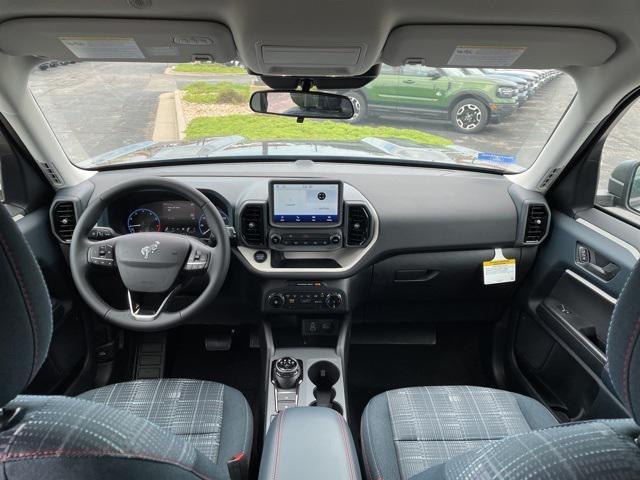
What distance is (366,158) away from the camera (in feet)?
9.29

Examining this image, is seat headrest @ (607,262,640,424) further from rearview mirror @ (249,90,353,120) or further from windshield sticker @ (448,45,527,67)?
rearview mirror @ (249,90,353,120)

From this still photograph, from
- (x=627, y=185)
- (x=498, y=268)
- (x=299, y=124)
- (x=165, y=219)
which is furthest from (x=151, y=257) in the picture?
Result: (x=627, y=185)

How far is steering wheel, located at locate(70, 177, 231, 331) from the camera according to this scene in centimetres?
193

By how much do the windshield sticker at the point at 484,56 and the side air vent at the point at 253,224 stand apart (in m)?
1.09

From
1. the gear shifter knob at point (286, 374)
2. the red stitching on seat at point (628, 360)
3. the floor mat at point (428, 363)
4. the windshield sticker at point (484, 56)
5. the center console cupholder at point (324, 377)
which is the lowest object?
the floor mat at point (428, 363)

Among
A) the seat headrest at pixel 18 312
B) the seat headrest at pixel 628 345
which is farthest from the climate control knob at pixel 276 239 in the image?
the seat headrest at pixel 628 345

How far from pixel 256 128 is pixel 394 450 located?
180cm

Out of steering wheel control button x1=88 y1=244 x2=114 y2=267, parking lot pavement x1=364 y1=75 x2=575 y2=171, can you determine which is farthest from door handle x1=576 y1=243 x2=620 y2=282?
steering wheel control button x1=88 y1=244 x2=114 y2=267

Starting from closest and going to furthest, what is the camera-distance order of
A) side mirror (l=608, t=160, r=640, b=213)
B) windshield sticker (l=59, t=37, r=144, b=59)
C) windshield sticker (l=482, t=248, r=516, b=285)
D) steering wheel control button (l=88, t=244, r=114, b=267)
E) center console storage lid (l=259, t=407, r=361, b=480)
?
1. center console storage lid (l=259, t=407, r=361, b=480)
2. windshield sticker (l=59, t=37, r=144, b=59)
3. steering wheel control button (l=88, t=244, r=114, b=267)
4. side mirror (l=608, t=160, r=640, b=213)
5. windshield sticker (l=482, t=248, r=516, b=285)

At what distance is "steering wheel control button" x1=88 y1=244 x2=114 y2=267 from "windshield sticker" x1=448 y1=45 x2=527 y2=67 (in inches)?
59.3

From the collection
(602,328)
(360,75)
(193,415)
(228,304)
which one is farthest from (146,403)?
(602,328)

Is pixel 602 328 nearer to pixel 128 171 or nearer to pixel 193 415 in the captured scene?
pixel 193 415

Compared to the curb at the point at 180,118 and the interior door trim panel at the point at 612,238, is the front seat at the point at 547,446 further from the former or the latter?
the curb at the point at 180,118

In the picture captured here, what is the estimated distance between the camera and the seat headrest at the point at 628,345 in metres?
0.70
